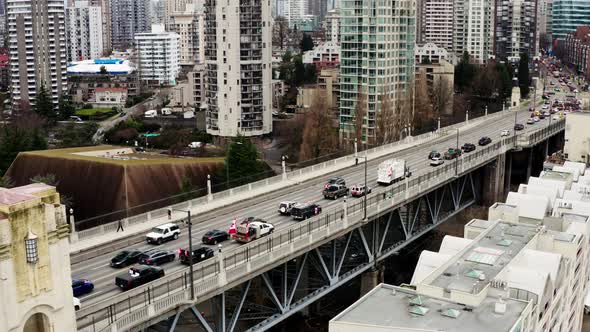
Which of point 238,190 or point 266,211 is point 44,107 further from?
point 266,211

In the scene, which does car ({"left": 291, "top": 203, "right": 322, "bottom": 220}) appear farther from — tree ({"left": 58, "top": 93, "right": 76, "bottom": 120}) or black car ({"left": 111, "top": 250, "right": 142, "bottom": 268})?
tree ({"left": 58, "top": 93, "right": 76, "bottom": 120})

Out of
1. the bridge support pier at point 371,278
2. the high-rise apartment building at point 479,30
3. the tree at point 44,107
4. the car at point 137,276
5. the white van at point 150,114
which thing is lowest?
the bridge support pier at point 371,278

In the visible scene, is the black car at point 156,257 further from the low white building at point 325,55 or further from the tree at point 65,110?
the low white building at point 325,55

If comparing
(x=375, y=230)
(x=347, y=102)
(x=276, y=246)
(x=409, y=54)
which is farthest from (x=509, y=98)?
(x=276, y=246)

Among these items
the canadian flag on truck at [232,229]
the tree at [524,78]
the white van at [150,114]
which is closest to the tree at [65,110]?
the white van at [150,114]

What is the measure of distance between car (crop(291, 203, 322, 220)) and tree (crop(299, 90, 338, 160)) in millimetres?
38257

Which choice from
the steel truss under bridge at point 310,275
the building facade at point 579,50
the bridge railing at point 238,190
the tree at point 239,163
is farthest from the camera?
the building facade at point 579,50

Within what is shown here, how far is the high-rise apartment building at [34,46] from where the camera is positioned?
132 m

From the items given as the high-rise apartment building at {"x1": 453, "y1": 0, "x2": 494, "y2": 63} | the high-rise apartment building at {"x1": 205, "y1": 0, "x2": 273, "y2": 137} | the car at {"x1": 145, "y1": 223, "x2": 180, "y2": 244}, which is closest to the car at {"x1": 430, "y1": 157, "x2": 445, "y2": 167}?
the car at {"x1": 145, "y1": 223, "x2": 180, "y2": 244}

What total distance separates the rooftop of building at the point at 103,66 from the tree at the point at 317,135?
84.3 metres

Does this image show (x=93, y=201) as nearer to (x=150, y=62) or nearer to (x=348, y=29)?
(x=348, y=29)

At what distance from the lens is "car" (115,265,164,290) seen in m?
29.8

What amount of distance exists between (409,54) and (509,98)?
110 feet

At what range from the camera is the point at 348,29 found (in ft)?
319
